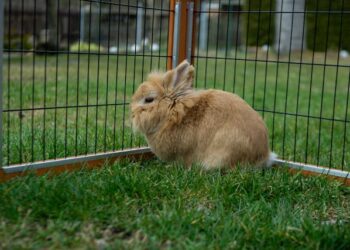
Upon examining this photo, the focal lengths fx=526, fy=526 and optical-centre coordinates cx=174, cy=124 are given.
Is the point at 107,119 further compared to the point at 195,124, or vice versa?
the point at 107,119

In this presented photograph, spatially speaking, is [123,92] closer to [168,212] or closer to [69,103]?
[69,103]

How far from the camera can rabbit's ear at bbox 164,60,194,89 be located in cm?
398

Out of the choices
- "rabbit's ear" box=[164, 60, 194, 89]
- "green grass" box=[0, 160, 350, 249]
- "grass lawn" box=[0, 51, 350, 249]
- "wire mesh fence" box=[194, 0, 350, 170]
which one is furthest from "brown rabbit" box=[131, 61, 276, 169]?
"wire mesh fence" box=[194, 0, 350, 170]

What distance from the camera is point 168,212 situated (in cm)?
273

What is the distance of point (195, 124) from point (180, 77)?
390 millimetres

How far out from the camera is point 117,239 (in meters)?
2.45

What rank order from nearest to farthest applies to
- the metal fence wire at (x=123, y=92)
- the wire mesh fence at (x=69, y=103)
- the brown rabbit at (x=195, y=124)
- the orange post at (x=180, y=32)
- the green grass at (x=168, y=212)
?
the green grass at (x=168, y=212) < the brown rabbit at (x=195, y=124) < the wire mesh fence at (x=69, y=103) < the metal fence wire at (x=123, y=92) < the orange post at (x=180, y=32)

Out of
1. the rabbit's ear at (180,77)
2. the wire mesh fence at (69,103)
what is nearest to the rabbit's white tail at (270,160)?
the rabbit's ear at (180,77)

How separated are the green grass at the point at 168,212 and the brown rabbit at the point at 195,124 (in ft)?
0.90

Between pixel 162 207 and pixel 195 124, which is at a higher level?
pixel 195 124

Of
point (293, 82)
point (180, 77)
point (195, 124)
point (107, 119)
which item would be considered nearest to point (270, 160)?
point (195, 124)

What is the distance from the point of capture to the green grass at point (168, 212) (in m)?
2.46

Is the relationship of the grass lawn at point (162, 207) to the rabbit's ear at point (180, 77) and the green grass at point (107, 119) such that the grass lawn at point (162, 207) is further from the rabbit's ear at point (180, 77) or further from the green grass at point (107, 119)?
the rabbit's ear at point (180, 77)

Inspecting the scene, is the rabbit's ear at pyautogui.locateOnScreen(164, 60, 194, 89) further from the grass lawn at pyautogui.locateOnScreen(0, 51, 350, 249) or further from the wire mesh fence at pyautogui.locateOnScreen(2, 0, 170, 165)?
the grass lawn at pyautogui.locateOnScreen(0, 51, 350, 249)
